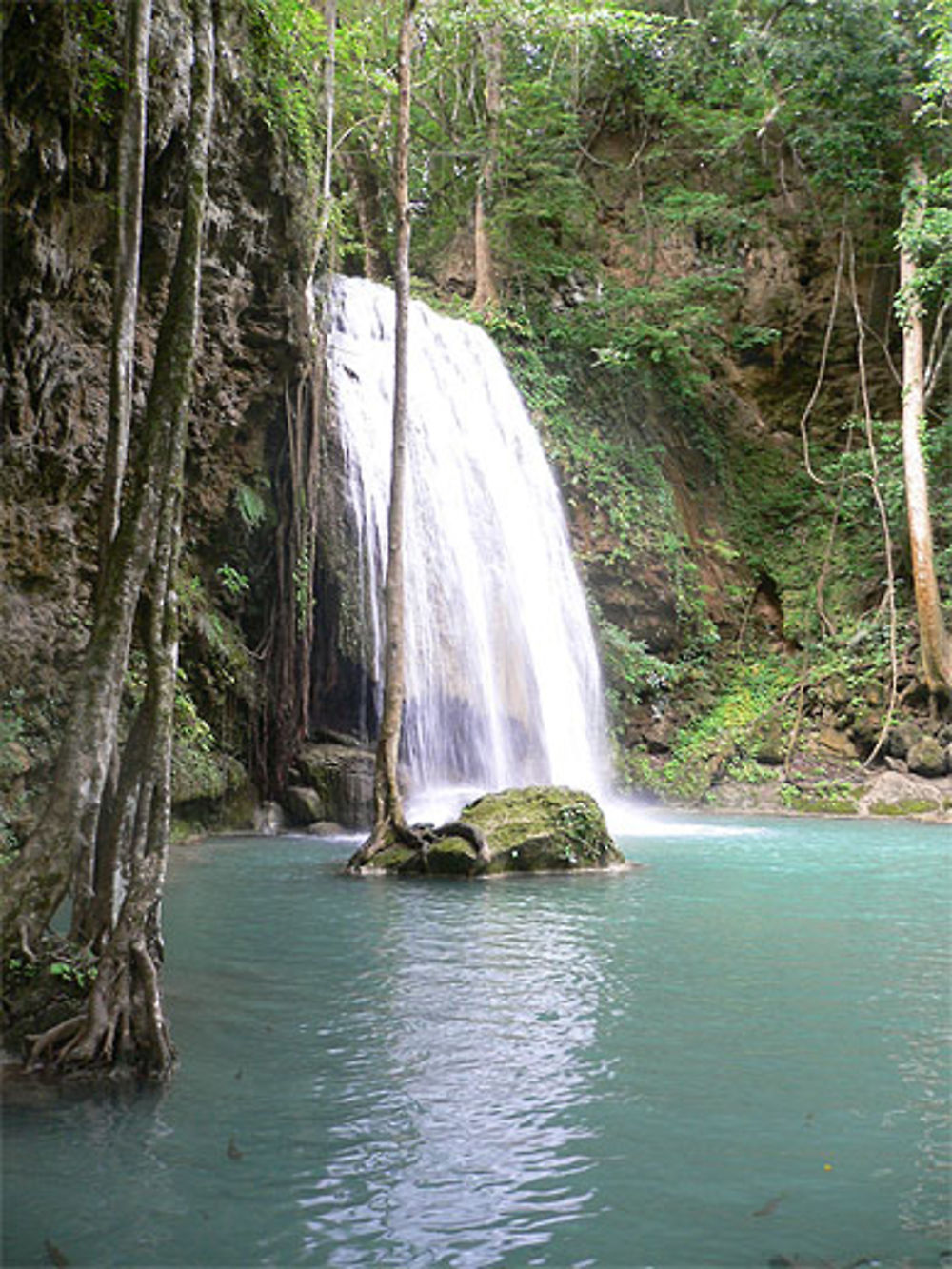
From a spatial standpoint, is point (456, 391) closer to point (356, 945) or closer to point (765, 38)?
point (765, 38)

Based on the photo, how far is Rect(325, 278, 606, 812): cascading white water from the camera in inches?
567

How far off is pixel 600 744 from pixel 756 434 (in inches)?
347

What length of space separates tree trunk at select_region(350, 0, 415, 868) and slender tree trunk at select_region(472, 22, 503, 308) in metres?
9.89

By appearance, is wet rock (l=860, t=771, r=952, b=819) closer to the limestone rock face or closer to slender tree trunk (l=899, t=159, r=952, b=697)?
slender tree trunk (l=899, t=159, r=952, b=697)

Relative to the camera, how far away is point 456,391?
1716cm

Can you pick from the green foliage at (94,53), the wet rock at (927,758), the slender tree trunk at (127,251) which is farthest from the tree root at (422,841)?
the wet rock at (927,758)

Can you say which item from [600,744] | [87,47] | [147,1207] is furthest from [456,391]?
[147,1207]

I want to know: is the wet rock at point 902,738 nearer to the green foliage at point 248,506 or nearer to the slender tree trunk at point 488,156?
the green foliage at point 248,506

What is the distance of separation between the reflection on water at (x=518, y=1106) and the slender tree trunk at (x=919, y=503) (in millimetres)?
9695

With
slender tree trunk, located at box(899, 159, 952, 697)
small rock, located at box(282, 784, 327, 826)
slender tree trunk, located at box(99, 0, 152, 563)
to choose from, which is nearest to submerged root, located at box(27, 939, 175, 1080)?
slender tree trunk, located at box(99, 0, 152, 563)

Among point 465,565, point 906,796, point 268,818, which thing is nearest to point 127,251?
point 268,818

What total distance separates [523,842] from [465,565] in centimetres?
625

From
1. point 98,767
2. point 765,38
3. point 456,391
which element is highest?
point 765,38

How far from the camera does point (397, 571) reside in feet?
34.7
